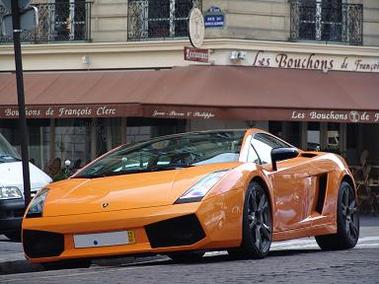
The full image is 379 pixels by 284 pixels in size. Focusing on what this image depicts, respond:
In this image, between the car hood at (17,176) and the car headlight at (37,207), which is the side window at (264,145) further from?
the car hood at (17,176)

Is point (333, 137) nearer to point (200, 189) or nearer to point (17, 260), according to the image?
point (17, 260)

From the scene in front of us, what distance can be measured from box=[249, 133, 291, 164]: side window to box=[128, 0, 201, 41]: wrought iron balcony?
12.4 m

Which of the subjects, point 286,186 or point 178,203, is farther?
point 286,186

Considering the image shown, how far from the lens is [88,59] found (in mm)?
22219

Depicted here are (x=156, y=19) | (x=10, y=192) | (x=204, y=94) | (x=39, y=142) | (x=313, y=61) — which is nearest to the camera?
(x=10, y=192)

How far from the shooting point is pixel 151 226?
7.71 m

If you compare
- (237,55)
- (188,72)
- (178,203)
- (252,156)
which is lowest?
(178,203)

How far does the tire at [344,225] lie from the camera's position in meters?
9.97

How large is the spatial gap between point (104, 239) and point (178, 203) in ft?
2.25

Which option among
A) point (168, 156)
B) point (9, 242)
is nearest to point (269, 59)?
point (9, 242)

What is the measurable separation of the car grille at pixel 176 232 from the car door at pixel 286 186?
4.17ft

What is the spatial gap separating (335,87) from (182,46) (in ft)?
11.9

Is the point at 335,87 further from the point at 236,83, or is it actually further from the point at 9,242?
the point at 9,242

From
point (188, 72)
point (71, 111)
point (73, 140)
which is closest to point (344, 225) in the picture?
point (188, 72)
